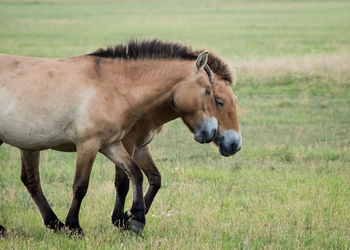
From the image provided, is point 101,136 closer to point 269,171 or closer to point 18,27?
point 269,171

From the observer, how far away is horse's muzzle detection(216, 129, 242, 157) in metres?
6.84

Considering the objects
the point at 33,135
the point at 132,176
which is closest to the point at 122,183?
the point at 132,176

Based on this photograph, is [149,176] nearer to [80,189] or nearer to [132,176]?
[132,176]

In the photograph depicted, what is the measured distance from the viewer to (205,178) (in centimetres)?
925

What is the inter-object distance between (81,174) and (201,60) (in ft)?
5.72

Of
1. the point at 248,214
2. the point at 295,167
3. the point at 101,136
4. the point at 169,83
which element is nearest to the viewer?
the point at 101,136

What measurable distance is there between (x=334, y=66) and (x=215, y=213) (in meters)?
13.2

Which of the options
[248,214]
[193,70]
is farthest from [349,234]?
[193,70]

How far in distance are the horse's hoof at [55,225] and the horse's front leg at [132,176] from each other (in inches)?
32.1

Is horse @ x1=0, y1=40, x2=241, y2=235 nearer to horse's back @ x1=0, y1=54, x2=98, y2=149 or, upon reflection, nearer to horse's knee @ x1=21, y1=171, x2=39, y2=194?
horse's back @ x1=0, y1=54, x2=98, y2=149

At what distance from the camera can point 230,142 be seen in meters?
6.84

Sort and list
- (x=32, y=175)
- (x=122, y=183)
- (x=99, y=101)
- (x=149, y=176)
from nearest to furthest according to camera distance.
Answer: (x=99, y=101)
(x=122, y=183)
(x=32, y=175)
(x=149, y=176)

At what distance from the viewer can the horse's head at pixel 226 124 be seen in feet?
22.5

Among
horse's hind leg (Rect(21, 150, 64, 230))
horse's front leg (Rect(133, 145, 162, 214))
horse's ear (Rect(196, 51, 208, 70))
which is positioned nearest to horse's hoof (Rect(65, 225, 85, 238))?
horse's hind leg (Rect(21, 150, 64, 230))
